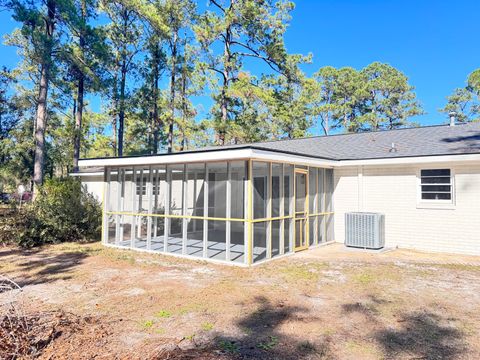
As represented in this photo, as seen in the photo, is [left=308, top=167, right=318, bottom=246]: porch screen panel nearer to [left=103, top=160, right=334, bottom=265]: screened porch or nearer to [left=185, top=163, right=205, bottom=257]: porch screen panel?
[left=103, top=160, right=334, bottom=265]: screened porch

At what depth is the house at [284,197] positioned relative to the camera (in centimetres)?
761

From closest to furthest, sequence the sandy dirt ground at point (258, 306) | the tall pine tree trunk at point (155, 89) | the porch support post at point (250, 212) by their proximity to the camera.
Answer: the sandy dirt ground at point (258, 306) → the porch support post at point (250, 212) → the tall pine tree trunk at point (155, 89)

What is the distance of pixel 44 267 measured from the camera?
746 cm

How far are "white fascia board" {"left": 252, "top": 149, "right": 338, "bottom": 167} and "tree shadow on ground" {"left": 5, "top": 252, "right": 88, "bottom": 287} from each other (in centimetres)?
475

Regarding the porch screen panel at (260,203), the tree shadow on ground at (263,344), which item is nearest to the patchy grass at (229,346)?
the tree shadow on ground at (263,344)

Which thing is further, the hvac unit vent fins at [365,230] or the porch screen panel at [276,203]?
the hvac unit vent fins at [365,230]

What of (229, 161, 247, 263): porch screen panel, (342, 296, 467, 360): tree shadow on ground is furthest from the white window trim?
(229, 161, 247, 263): porch screen panel

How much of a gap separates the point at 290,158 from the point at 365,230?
3404 millimetres

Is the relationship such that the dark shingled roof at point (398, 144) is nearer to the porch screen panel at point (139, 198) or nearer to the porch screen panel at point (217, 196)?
the porch screen panel at point (217, 196)

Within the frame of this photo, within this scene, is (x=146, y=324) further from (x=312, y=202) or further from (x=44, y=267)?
(x=312, y=202)

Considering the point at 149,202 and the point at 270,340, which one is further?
the point at 149,202

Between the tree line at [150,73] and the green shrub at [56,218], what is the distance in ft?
11.1

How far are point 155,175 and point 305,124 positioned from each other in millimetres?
19544

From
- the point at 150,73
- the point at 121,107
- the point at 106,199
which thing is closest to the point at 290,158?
the point at 106,199
